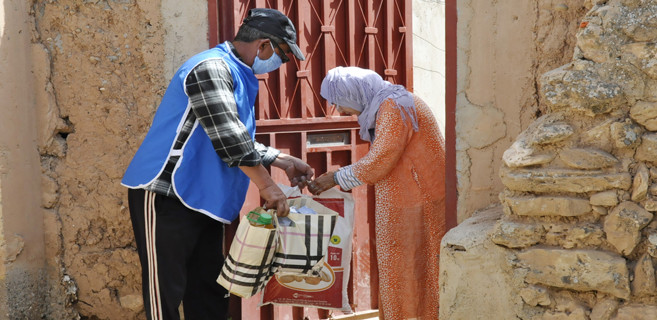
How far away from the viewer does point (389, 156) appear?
338cm

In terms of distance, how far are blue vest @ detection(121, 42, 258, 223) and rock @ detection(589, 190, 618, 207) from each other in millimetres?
1495

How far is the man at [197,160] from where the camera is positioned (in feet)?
9.86

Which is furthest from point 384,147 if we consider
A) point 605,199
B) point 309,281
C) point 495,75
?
point 605,199

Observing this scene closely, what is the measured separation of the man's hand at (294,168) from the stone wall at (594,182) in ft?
4.18

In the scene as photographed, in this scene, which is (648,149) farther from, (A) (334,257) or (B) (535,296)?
(A) (334,257)

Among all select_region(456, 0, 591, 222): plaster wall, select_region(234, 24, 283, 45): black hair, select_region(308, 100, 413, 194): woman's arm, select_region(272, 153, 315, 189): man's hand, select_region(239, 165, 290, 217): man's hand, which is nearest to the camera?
select_region(456, 0, 591, 222): plaster wall

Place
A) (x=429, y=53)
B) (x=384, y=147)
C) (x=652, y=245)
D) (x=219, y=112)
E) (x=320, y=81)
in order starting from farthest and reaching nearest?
(x=429, y=53) < (x=320, y=81) < (x=384, y=147) < (x=219, y=112) < (x=652, y=245)

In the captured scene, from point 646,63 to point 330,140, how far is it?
2150 mm

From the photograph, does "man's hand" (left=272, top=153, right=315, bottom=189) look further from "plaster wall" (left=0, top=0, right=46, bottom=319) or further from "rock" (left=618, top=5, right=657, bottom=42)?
"rock" (left=618, top=5, right=657, bottom=42)

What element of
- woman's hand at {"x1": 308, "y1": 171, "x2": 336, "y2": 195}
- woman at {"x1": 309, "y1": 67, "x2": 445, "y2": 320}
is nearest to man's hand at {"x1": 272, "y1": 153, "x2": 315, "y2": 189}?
woman's hand at {"x1": 308, "y1": 171, "x2": 336, "y2": 195}

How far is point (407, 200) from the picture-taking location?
347 cm

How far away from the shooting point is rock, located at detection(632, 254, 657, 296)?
7.64 feet

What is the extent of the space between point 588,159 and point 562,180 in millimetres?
109

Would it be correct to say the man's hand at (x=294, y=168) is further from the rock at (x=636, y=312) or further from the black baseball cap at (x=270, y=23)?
the rock at (x=636, y=312)
